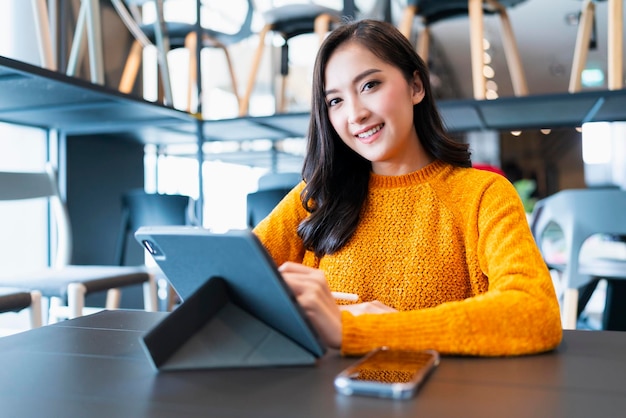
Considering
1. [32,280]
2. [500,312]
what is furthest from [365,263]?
[32,280]

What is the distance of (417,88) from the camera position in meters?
1.17

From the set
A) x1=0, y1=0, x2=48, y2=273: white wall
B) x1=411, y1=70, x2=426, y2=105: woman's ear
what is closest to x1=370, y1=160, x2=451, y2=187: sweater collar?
x1=411, y1=70, x2=426, y2=105: woman's ear

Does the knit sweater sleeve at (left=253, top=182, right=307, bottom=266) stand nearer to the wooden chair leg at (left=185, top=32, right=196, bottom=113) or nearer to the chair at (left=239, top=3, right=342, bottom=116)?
the chair at (left=239, top=3, right=342, bottom=116)

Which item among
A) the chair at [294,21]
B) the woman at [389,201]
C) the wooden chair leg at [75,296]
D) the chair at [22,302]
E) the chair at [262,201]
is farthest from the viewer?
the chair at [294,21]

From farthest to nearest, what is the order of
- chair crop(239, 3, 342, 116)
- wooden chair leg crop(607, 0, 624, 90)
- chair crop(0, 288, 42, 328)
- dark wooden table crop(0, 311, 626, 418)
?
chair crop(239, 3, 342, 116)
wooden chair leg crop(607, 0, 624, 90)
chair crop(0, 288, 42, 328)
dark wooden table crop(0, 311, 626, 418)

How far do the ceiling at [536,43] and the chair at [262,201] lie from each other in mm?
3522

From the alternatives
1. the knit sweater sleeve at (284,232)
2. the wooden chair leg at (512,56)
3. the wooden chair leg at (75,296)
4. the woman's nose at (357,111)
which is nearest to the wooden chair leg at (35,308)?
the wooden chair leg at (75,296)

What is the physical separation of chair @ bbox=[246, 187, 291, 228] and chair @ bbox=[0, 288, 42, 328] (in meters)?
0.90

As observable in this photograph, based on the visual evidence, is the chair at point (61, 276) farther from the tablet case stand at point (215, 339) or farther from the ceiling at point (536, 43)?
the ceiling at point (536, 43)

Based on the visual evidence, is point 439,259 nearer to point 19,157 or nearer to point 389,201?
point 389,201

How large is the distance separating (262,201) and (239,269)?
1628 mm

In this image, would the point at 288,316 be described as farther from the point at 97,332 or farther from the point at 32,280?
the point at 32,280

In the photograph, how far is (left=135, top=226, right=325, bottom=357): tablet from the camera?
577 millimetres

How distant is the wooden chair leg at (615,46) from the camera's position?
1944mm
